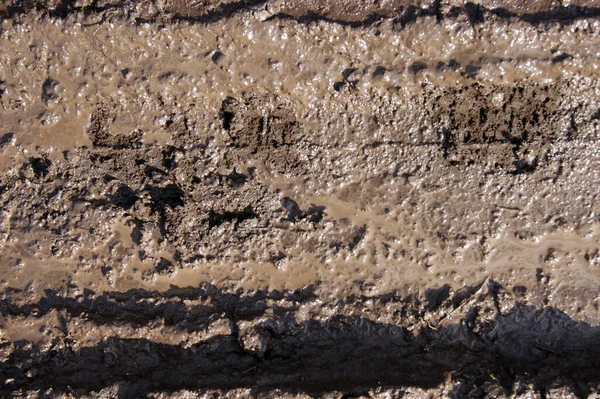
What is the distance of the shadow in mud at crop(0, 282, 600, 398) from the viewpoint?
12.9ft

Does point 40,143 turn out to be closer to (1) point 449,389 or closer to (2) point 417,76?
(2) point 417,76

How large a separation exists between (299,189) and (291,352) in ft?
5.03

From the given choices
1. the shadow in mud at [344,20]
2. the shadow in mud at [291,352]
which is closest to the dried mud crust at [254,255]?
the shadow in mud at [291,352]

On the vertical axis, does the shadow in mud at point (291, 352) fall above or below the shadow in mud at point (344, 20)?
below

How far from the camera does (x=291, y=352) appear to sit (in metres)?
4.08

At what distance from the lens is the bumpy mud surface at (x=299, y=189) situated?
12.9 ft

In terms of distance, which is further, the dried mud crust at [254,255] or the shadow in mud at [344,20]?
the dried mud crust at [254,255]

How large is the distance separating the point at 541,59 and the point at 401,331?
277 centimetres

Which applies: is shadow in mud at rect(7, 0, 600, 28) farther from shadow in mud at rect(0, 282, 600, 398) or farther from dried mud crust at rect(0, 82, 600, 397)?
shadow in mud at rect(0, 282, 600, 398)

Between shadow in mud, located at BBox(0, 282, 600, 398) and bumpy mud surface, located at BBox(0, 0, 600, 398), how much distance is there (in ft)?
0.06

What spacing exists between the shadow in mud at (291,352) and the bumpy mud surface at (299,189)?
0.8 inches

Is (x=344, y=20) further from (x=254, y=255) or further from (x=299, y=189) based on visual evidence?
(x=254, y=255)

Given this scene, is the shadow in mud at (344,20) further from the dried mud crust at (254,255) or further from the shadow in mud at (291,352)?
the shadow in mud at (291,352)

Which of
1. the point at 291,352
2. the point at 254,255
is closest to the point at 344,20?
the point at 254,255
